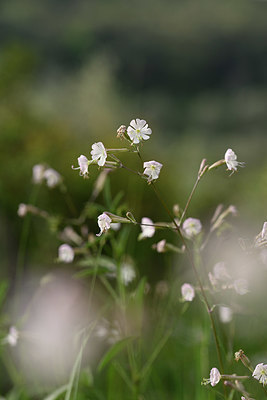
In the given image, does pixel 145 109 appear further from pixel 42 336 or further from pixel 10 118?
pixel 42 336

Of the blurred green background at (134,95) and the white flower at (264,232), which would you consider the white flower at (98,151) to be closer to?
the white flower at (264,232)

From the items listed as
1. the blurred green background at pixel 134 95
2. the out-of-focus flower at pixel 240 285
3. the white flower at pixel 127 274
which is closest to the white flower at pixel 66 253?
the white flower at pixel 127 274

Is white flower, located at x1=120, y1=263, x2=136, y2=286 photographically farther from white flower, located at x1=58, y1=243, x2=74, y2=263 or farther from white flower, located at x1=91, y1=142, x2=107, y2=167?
white flower, located at x1=91, y1=142, x2=107, y2=167

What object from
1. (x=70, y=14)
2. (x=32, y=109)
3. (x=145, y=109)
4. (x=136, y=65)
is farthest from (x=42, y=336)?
(x=70, y=14)

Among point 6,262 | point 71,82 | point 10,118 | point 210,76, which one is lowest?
point 6,262

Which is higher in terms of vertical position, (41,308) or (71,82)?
(71,82)

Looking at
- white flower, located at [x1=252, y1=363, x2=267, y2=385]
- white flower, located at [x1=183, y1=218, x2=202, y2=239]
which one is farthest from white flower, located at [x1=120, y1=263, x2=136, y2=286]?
white flower, located at [x1=252, y1=363, x2=267, y2=385]

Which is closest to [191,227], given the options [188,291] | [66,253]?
[188,291]
